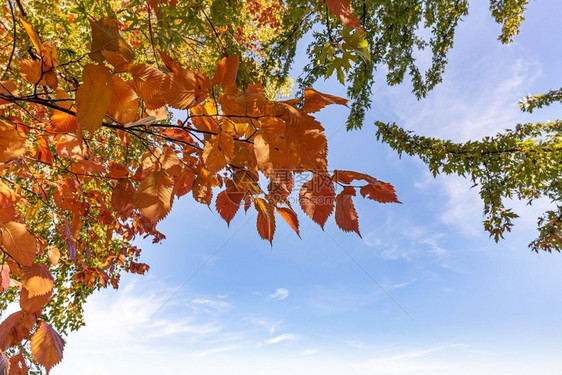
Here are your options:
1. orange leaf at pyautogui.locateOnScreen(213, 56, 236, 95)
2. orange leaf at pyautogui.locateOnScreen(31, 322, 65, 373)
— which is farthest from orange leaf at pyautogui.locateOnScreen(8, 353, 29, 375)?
orange leaf at pyautogui.locateOnScreen(213, 56, 236, 95)

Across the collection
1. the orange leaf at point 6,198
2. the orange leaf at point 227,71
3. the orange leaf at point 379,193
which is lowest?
the orange leaf at point 6,198

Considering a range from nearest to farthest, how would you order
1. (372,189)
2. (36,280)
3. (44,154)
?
(372,189)
(36,280)
(44,154)

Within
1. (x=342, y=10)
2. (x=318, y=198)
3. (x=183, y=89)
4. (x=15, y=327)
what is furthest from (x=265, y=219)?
(x=15, y=327)

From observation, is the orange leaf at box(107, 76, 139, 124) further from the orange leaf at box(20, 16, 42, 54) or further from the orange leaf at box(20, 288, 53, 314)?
the orange leaf at box(20, 288, 53, 314)

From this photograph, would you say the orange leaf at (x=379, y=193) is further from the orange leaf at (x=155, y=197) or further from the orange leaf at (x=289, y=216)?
the orange leaf at (x=155, y=197)

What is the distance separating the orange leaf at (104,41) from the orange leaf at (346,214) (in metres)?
0.68

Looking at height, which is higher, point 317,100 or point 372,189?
point 317,100

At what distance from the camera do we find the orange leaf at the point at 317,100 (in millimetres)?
739

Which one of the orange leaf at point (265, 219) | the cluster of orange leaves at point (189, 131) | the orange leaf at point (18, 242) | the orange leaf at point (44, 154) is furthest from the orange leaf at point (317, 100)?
the orange leaf at point (44, 154)

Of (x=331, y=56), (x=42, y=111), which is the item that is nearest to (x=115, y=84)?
(x=331, y=56)

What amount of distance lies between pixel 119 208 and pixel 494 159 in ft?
12.1

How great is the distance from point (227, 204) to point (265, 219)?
0.21m

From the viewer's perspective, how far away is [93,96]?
621mm

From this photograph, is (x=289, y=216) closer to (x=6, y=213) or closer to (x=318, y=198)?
(x=318, y=198)
